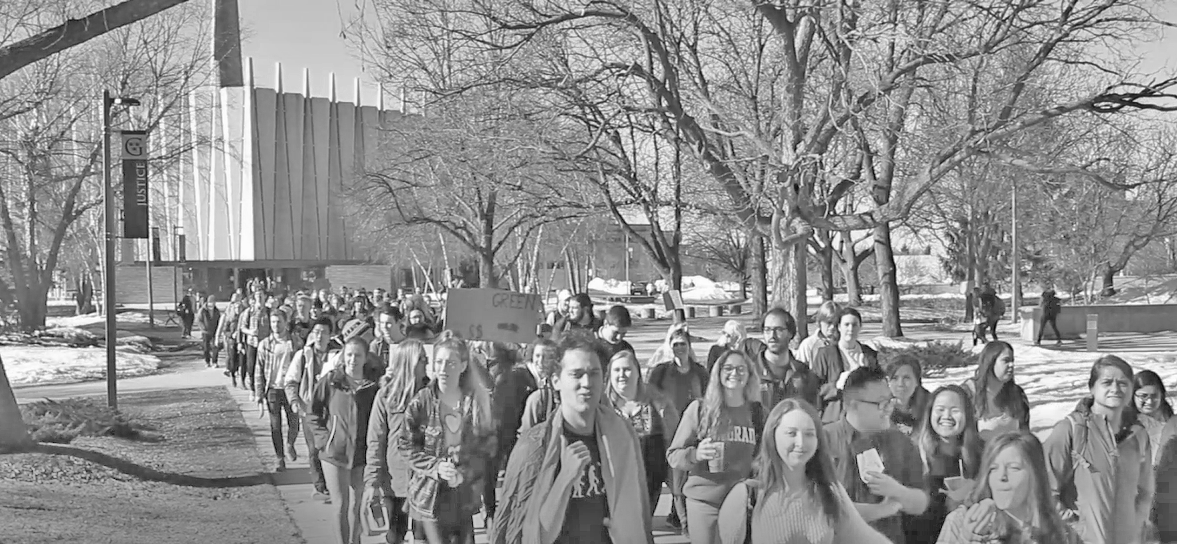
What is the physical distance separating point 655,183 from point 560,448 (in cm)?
1939

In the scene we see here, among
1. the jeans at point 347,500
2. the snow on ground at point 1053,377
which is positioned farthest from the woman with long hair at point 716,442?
the snow on ground at point 1053,377

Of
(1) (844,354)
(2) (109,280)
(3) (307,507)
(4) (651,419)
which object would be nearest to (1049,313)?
(1) (844,354)

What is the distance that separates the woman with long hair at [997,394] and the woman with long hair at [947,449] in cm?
98

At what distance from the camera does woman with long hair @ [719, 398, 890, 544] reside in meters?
3.61

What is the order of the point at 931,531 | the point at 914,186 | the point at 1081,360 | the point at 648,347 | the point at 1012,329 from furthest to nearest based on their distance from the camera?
1. the point at 1012,329
2. the point at 648,347
3. the point at 1081,360
4. the point at 914,186
5. the point at 931,531

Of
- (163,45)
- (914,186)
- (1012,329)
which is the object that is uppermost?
(163,45)

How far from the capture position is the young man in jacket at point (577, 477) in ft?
13.0

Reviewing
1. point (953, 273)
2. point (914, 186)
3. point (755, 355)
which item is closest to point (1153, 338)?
point (914, 186)

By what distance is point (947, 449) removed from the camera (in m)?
5.07

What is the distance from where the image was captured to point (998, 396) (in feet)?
19.8

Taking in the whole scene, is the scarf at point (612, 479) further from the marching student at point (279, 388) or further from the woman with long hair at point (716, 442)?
the marching student at point (279, 388)

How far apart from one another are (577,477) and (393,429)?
6.27 ft

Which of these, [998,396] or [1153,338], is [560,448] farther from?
[1153,338]

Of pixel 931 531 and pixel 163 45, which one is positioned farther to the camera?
pixel 163 45
